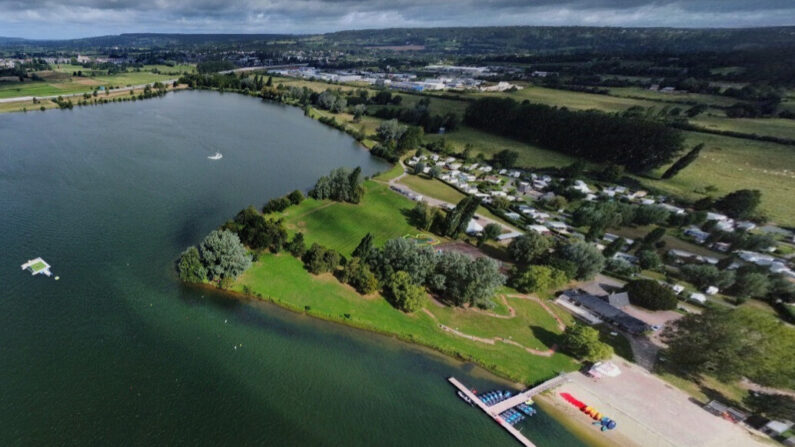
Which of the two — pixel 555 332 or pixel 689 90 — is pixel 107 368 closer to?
pixel 555 332

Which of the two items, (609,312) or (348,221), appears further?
(348,221)

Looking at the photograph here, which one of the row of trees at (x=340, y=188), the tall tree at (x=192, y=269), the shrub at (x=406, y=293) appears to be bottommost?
the shrub at (x=406, y=293)

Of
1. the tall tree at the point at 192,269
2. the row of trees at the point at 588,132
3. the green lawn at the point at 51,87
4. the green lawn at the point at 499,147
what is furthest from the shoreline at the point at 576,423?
the green lawn at the point at 51,87

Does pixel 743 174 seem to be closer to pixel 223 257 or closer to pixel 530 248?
pixel 530 248

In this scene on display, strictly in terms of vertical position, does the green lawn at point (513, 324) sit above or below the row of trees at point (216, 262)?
below

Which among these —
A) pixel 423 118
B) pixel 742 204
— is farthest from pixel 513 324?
pixel 423 118

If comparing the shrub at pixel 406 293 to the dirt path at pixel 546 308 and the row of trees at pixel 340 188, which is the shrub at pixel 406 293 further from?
the row of trees at pixel 340 188

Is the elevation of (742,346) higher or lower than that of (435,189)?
lower
